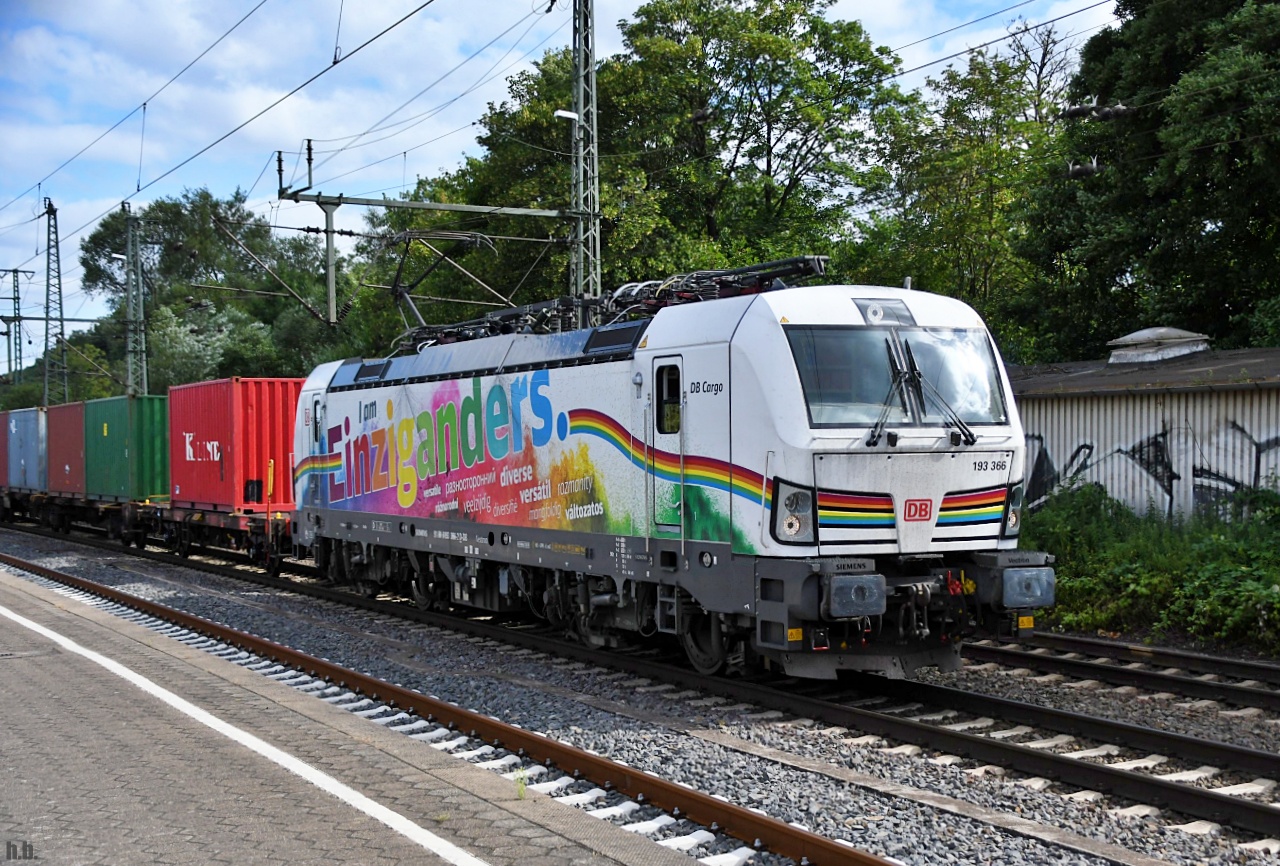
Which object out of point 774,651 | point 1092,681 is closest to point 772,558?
point 774,651

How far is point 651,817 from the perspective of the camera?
6805mm

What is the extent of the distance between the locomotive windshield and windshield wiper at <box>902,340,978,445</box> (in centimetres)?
1

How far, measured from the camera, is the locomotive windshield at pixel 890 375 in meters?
9.38

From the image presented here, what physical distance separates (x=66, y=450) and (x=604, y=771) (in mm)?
28539

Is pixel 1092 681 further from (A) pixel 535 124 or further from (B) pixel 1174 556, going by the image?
(A) pixel 535 124

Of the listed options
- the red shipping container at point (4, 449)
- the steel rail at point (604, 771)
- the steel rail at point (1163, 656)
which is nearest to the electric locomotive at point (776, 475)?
the steel rail at point (1163, 656)

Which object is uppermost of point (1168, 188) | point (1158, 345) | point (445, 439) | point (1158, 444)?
point (1168, 188)

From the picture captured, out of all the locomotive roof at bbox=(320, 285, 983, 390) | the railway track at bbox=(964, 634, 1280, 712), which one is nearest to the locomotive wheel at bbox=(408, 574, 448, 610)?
the locomotive roof at bbox=(320, 285, 983, 390)

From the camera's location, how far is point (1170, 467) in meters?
15.1

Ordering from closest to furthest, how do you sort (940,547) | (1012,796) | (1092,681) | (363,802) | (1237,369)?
(363,802)
(1012,796)
(940,547)
(1092,681)
(1237,369)

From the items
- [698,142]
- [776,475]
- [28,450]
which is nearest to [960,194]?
[698,142]

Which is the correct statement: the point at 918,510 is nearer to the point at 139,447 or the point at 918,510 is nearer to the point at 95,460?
the point at 139,447

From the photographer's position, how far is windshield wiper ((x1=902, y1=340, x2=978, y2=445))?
9680 millimetres

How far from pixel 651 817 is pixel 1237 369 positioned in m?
11.1
